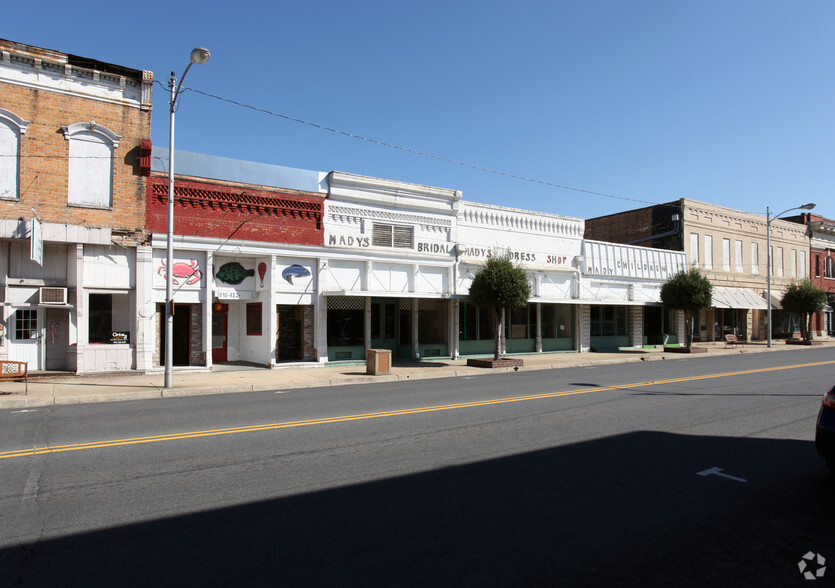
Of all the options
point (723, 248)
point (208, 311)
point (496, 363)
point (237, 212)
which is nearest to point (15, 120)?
point (237, 212)

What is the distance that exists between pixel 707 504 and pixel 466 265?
18.6 m

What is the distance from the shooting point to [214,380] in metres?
15.7

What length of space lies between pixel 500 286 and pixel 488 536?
52.6ft

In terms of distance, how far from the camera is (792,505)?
518 cm

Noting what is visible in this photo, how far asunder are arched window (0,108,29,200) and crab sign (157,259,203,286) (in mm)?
4292

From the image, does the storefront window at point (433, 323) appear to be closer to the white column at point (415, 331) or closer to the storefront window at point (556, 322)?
the white column at point (415, 331)

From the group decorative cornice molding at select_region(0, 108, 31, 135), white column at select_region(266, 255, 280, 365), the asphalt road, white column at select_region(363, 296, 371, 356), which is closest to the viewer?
the asphalt road

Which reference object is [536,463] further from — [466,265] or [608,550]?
[466,265]

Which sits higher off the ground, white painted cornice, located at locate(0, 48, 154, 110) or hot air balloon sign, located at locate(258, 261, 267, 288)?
white painted cornice, located at locate(0, 48, 154, 110)

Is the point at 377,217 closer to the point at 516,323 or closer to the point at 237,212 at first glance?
the point at 237,212

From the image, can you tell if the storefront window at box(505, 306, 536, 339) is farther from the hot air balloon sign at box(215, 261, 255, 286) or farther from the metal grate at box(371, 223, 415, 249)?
the hot air balloon sign at box(215, 261, 255, 286)

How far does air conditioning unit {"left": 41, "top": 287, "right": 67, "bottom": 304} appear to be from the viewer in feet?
51.5

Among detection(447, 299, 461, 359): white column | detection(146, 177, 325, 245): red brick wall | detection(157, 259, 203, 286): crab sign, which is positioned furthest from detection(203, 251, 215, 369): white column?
detection(447, 299, 461, 359): white column

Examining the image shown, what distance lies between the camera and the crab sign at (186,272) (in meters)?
17.5
